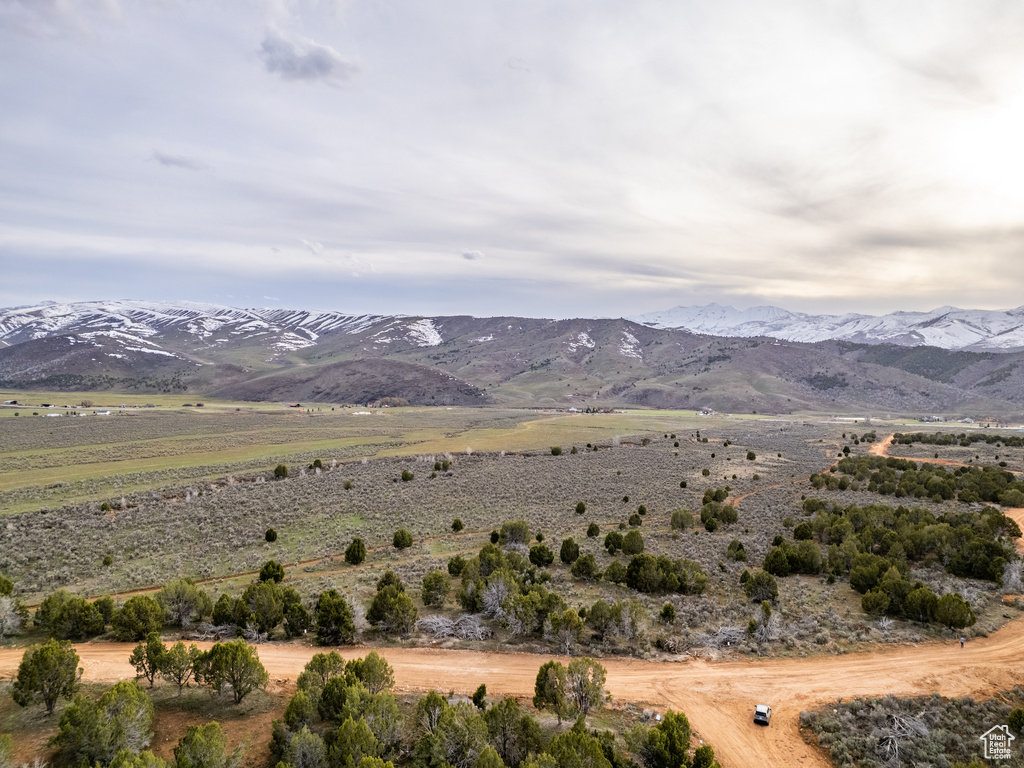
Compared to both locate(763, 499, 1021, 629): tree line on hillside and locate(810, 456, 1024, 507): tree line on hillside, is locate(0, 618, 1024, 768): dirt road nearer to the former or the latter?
locate(763, 499, 1021, 629): tree line on hillside

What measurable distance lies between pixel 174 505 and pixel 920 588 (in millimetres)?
48855

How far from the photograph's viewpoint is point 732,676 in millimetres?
18094

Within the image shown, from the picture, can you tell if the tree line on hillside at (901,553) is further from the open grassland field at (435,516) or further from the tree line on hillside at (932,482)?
the tree line on hillside at (932,482)

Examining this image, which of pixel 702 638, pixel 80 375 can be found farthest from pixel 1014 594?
pixel 80 375

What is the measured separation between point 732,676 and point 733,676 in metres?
0.04

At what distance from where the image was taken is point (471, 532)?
36469 millimetres

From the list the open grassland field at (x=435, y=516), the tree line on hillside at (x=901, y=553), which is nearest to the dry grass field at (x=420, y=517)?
the open grassland field at (x=435, y=516)

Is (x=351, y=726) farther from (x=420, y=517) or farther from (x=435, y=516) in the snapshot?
(x=435, y=516)

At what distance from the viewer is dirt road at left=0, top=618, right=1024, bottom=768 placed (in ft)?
52.1

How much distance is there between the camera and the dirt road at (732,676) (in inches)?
625

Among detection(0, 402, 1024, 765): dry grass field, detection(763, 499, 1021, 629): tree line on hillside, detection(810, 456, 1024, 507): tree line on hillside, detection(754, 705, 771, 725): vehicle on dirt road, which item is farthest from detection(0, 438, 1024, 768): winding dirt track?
detection(810, 456, 1024, 507): tree line on hillside

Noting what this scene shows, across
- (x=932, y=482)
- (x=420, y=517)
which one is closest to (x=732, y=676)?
(x=420, y=517)

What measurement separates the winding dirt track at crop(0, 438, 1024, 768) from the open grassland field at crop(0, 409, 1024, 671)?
124cm

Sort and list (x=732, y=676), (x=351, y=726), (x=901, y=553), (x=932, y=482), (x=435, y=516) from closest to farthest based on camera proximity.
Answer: (x=351, y=726), (x=732, y=676), (x=901, y=553), (x=435, y=516), (x=932, y=482)
